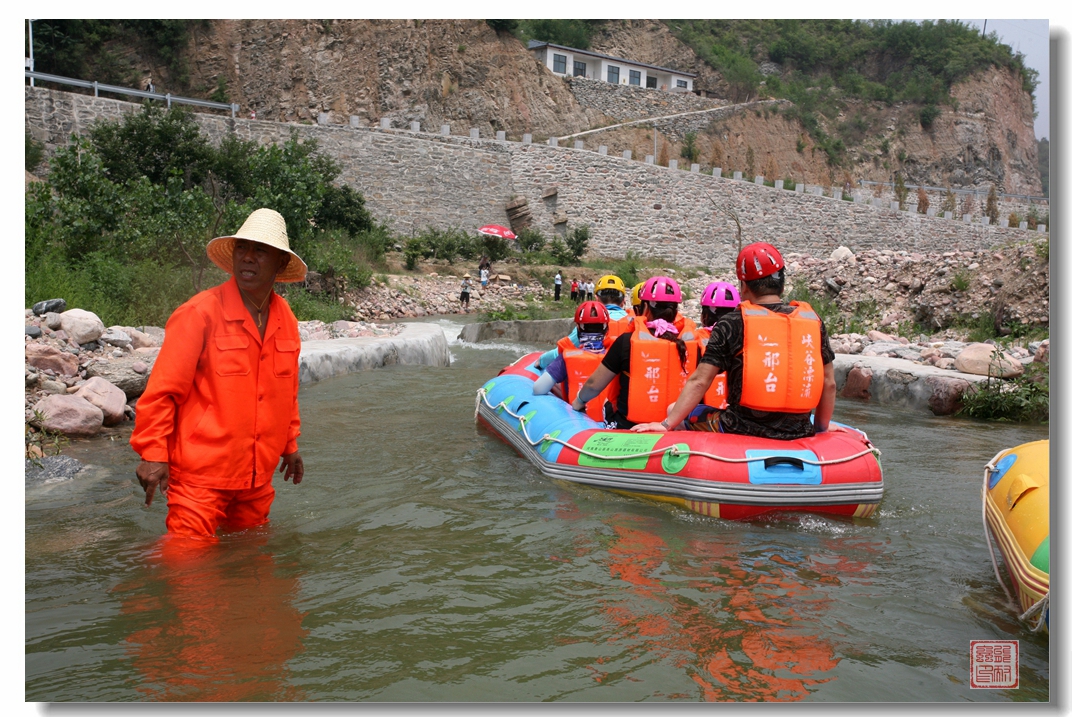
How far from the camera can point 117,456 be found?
5609mm

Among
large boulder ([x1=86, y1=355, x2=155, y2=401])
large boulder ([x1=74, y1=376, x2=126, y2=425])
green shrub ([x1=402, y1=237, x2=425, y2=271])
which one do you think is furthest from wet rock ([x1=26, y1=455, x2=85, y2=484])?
green shrub ([x1=402, y1=237, x2=425, y2=271])

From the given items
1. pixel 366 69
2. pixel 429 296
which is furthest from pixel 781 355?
pixel 366 69

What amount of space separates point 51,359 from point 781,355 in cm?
553

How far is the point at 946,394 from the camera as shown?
27.7 ft

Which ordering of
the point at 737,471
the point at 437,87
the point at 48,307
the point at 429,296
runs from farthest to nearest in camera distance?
the point at 437,87
the point at 429,296
the point at 48,307
the point at 737,471

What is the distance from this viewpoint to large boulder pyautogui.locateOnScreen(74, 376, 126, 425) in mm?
6328

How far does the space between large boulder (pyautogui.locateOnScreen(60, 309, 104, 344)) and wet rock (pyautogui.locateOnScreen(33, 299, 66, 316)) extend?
18cm

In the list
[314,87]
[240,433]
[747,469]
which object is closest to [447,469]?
[747,469]

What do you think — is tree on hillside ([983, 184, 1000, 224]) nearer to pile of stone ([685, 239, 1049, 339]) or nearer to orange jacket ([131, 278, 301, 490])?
pile of stone ([685, 239, 1049, 339])

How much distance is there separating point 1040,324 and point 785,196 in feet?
85.0

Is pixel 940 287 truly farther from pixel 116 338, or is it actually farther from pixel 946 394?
pixel 116 338

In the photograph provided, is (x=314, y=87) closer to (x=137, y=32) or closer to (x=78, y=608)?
(x=137, y=32)

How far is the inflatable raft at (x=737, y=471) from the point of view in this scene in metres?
4.41

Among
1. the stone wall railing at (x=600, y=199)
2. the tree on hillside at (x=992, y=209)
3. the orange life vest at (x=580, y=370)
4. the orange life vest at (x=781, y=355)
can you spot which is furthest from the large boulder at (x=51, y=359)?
the tree on hillside at (x=992, y=209)
